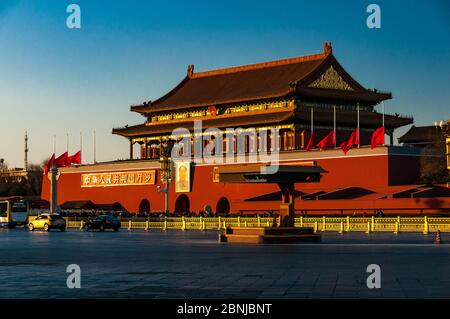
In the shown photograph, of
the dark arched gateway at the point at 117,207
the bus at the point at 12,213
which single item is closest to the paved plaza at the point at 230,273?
the bus at the point at 12,213

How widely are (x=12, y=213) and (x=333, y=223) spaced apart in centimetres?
2809

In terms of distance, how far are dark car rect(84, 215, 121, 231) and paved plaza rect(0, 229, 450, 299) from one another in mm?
26036

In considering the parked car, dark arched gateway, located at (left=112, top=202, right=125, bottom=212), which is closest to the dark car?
the parked car

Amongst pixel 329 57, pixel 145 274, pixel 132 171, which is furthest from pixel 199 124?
pixel 145 274

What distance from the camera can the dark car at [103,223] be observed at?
55.2 m

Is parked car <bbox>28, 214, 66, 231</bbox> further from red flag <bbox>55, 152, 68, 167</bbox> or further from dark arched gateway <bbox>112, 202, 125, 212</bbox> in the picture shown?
dark arched gateway <bbox>112, 202, 125, 212</bbox>

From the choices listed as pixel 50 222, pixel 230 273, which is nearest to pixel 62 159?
pixel 50 222

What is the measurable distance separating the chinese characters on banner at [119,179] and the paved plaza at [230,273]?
5151 centimetres

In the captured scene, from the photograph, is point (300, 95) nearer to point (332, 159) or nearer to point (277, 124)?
point (277, 124)

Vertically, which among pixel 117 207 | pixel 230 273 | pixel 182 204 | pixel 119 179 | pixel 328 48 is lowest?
pixel 230 273

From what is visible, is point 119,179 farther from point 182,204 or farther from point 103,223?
point 103,223

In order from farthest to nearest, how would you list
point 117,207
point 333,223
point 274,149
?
point 117,207
point 274,149
point 333,223

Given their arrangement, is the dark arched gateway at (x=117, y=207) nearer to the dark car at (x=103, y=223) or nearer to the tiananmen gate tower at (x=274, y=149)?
the tiananmen gate tower at (x=274, y=149)

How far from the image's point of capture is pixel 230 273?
1925 cm
